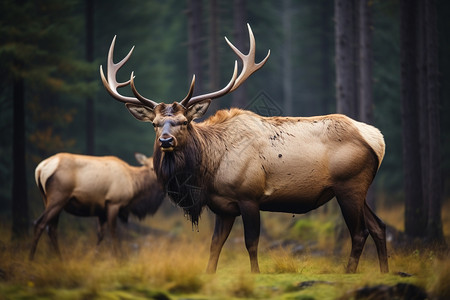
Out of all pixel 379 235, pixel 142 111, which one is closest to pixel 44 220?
pixel 142 111

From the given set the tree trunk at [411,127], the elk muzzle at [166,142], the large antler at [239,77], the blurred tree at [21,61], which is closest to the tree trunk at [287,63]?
the tree trunk at [411,127]

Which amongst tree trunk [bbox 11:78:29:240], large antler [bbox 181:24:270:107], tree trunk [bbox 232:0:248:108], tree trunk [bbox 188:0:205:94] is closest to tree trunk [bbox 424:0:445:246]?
large antler [bbox 181:24:270:107]

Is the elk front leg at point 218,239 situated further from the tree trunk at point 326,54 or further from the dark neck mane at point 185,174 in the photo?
the tree trunk at point 326,54

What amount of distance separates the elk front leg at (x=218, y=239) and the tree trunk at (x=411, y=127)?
19.0 feet

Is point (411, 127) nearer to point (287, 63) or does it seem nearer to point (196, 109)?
point (196, 109)

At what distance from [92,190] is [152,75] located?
11829mm

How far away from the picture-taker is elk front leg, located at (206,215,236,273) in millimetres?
7191

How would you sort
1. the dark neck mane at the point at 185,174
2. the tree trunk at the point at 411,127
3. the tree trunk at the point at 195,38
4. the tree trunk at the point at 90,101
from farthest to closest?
the tree trunk at the point at 90,101 → the tree trunk at the point at 195,38 → the tree trunk at the point at 411,127 → the dark neck mane at the point at 185,174

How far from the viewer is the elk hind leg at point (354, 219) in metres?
7.20

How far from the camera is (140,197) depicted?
11586 millimetres

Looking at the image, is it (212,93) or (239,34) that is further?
(239,34)

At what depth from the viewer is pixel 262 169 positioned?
722 cm

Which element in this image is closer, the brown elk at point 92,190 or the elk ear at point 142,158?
the brown elk at point 92,190

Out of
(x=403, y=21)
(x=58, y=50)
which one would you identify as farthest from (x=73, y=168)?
(x=403, y=21)
